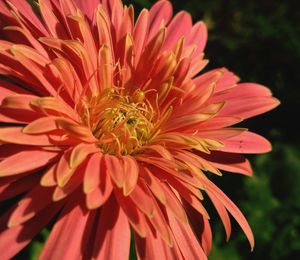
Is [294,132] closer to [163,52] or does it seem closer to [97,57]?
[163,52]

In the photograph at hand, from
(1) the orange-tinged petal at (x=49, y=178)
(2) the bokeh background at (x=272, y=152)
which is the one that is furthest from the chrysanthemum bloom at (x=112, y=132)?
(2) the bokeh background at (x=272, y=152)

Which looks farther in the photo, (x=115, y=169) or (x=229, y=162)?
(x=229, y=162)

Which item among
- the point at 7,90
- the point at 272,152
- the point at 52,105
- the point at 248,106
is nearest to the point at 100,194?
the point at 52,105

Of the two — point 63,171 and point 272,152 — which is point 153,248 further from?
point 272,152

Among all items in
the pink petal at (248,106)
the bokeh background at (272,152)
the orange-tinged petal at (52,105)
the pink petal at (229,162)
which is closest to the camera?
the orange-tinged petal at (52,105)

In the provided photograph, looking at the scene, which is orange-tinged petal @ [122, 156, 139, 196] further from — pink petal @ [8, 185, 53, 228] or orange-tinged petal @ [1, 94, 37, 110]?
orange-tinged petal @ [1, 94, 37, 110]

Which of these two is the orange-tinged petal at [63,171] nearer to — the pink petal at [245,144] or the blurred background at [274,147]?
the pink petal at [245,144]

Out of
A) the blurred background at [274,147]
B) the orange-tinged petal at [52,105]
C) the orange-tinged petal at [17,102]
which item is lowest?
the blurred background at [274,147]
